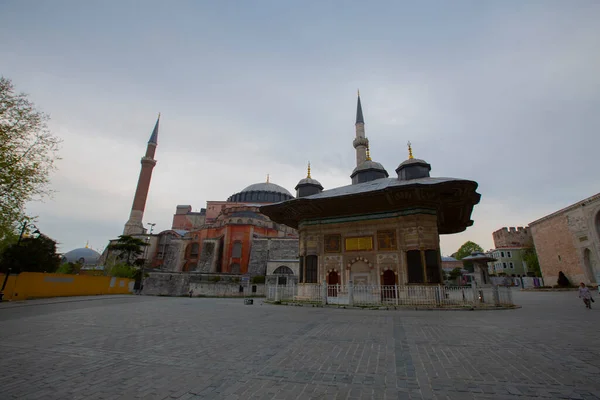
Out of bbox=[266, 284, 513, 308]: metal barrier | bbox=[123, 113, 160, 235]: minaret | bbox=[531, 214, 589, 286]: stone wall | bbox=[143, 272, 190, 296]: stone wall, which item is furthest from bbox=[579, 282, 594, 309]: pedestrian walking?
bbox=[123, 113, 160, 235]: minaret

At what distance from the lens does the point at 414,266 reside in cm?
1479

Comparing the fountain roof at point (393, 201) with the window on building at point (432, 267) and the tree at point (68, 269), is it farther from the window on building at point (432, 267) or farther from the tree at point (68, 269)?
the tree at point (68, 269)

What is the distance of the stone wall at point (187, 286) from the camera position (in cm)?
2758

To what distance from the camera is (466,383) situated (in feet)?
10.6

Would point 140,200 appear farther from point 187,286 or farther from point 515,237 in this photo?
point 515,237

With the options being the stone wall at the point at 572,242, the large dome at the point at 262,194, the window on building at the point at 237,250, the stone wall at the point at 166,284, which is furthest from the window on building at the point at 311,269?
the large dome at the point at 262,194

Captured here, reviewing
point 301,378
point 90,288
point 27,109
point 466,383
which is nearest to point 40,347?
point 301,378

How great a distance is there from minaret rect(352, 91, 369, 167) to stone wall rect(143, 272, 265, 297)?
707 inches

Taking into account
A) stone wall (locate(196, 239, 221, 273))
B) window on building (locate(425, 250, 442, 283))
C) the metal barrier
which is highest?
stone wall (locate(196, 239, 221, 273))

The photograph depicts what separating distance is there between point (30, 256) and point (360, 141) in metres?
35.2

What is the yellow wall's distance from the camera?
1684cm

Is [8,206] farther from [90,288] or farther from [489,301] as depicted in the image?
[489,301]

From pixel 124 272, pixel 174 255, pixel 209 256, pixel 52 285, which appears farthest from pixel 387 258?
pixel 174 255

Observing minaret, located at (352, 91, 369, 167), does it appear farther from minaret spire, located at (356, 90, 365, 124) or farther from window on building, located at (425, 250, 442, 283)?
window on building, located at (425, 250, 442, 283)
